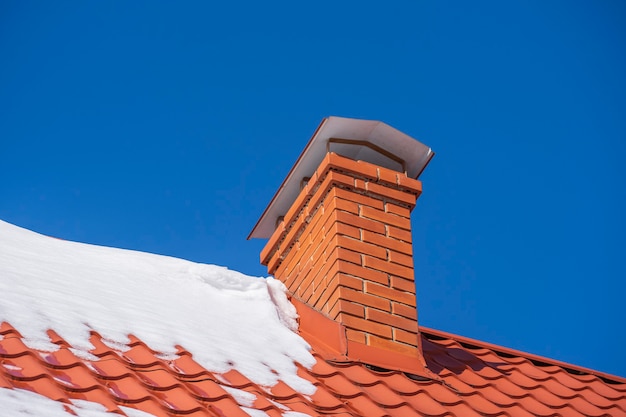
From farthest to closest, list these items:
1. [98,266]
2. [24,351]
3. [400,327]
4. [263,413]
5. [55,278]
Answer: [400,327]
[98,266]
[55,278]
[263,413]
[24,351]

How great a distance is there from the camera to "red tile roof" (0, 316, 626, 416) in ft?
12.7

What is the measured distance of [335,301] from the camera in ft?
19.6

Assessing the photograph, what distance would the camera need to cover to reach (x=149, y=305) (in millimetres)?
5258

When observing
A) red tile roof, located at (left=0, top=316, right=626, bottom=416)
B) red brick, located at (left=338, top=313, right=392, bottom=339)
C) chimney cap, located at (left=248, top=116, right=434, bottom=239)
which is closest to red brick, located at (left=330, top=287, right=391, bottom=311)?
red brick, located at (left=338, top=313, right=392, bottom=339)

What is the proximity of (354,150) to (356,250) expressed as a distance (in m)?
0.98

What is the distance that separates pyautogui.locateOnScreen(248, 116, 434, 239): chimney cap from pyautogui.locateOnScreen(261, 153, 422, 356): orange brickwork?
0.18m

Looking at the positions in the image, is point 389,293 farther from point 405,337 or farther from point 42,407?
point 42,407

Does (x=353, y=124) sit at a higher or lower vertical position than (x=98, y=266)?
higher

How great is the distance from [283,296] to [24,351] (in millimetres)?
2502

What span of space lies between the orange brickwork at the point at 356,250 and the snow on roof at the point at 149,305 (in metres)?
0.35

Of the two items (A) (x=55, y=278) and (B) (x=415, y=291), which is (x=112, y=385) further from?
(B) (x=415, y=291)

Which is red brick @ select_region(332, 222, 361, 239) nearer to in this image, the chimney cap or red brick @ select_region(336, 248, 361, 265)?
red brick @ select_region(336, 248, 361, 265)

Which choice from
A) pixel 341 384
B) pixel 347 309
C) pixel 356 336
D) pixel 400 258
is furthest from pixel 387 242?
pixel 341 384

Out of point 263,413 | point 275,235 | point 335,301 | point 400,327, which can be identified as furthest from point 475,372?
point 263,413
